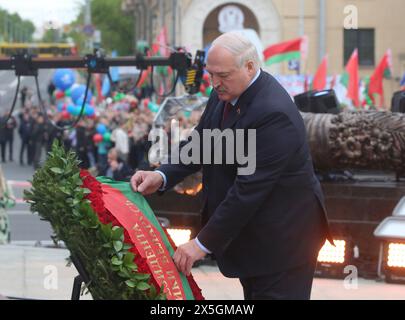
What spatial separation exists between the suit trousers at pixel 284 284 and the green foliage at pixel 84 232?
16.9 inches

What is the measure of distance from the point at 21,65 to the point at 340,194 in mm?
3108

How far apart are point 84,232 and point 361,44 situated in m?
42.9

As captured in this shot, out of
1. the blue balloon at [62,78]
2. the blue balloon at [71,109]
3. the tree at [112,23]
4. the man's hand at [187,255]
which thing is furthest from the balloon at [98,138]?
the tree at [112,23]

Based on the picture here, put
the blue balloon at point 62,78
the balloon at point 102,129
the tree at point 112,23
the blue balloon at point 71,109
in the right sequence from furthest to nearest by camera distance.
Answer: the tree at point 112,23, the blue balloon at point 71,109, the balloon at point 102,129, the blue balloon at point 62,78

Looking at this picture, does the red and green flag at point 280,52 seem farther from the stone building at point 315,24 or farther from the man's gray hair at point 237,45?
the man's gray hair at point 237,45

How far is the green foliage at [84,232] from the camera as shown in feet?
14.6

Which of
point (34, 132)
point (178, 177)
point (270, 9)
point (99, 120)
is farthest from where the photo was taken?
point (270, 9)

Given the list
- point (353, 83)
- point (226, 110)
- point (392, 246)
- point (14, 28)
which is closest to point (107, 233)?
point (226, 110)

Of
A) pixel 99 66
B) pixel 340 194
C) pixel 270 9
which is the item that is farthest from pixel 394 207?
pixel 270 9

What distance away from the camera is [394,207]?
10.1 m

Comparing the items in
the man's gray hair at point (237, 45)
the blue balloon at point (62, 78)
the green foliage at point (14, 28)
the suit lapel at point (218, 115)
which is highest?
the green foliage at point (14, 28)

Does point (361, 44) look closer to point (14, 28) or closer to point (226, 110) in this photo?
point (226, 110)

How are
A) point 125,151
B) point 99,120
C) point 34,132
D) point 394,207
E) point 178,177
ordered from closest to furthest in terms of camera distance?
point 178,177, point 394,207, point 125,151, point 99,120, point 34,132
